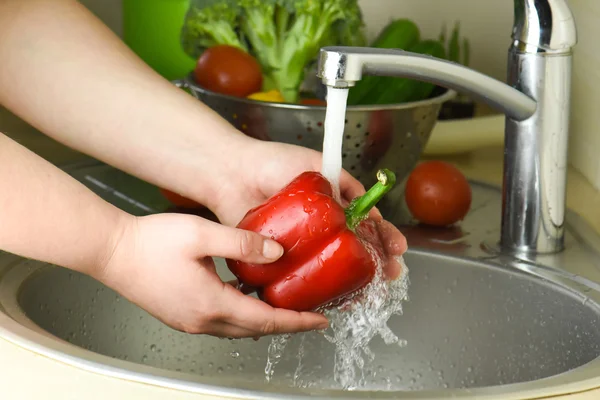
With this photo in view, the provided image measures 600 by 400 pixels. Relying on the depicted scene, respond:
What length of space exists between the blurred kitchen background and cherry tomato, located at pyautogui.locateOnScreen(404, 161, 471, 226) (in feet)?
0.69

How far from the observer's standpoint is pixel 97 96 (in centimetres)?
100

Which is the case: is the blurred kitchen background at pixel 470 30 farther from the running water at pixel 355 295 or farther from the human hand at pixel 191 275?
the human hand at pixel 191 275

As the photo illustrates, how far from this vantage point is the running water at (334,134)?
80 centimetres

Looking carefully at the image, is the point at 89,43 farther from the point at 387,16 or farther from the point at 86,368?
the point at 387,16

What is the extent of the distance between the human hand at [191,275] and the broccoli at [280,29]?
0.53 meters

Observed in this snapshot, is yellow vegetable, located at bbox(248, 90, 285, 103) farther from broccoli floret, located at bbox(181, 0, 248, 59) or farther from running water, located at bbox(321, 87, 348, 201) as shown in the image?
running water, located at bbox(321, 87, 348, 201)

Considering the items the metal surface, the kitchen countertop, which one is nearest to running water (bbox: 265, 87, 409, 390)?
the metal surface

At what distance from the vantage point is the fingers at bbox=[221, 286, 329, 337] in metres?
0.77

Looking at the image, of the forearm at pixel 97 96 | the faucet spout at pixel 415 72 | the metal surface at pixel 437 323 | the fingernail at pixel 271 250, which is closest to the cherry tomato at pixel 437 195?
the metal surface at pixel 437 323

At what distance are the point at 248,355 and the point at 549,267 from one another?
35cm

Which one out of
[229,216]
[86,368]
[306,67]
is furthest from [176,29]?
[86,368]

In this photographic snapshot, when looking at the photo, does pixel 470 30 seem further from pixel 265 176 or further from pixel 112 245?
pixel 112 245

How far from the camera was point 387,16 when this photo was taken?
1589mm

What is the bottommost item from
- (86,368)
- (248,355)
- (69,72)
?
(248,355)
